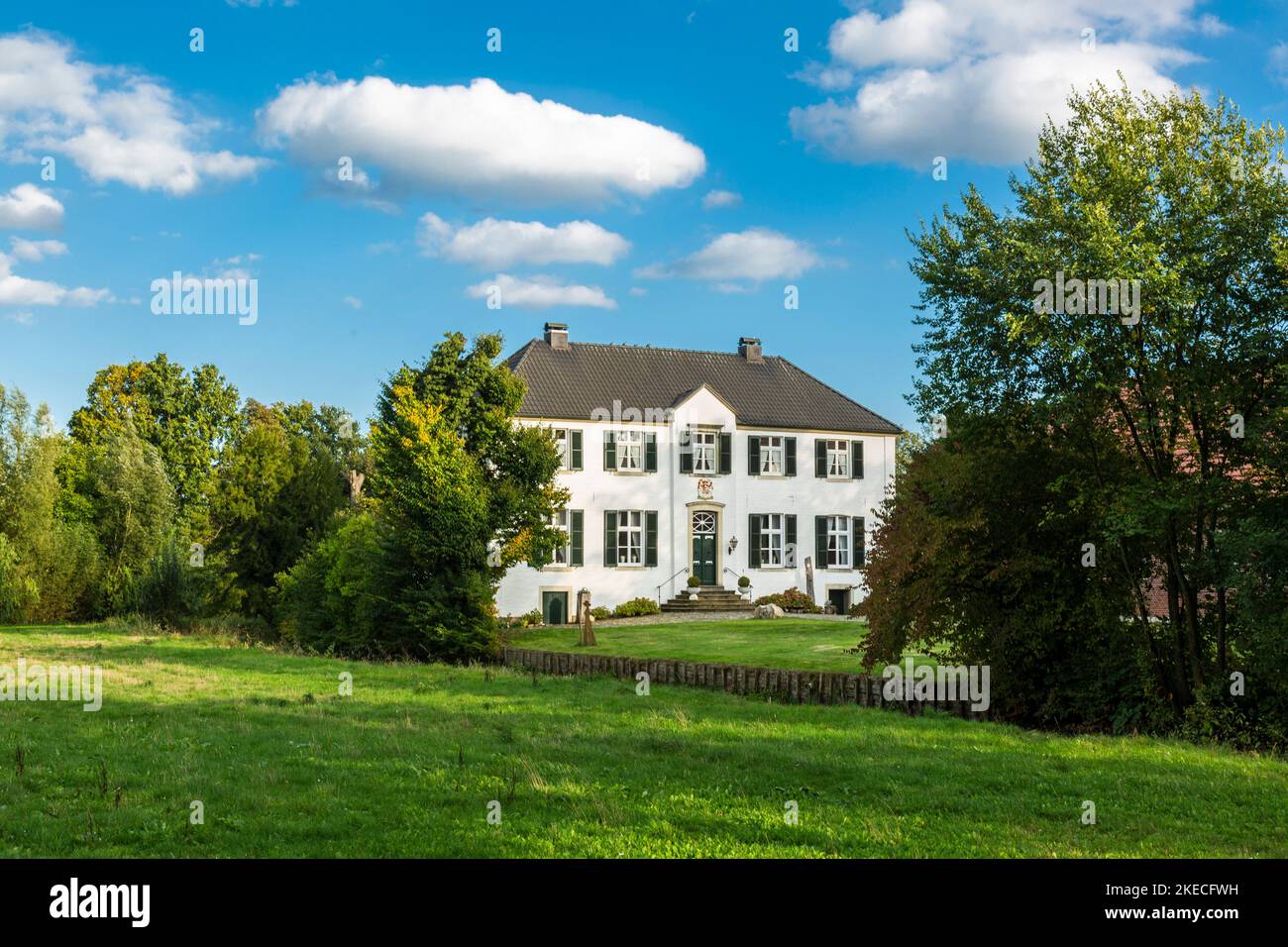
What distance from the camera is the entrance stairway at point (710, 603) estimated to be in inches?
1667

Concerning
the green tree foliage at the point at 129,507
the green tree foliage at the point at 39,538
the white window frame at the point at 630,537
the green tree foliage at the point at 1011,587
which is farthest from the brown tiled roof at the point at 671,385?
the green tree foliage at the point at 1011,587

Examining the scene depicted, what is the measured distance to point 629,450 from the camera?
4406cm

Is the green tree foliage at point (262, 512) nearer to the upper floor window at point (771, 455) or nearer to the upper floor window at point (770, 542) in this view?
the upper floor window at point (770, 542)

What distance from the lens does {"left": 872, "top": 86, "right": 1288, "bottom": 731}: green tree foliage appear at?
1479 centimetres

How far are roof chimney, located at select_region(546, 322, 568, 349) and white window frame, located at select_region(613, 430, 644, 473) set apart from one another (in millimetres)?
5076

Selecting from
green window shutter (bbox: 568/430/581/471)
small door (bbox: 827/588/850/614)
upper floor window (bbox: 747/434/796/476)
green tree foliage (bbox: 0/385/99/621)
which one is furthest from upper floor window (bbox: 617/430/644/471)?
green tree foliage (bbox: 0/385/99/621)

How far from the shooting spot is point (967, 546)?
660 inches

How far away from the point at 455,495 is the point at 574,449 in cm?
1290

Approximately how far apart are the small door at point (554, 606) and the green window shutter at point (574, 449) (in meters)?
4.72

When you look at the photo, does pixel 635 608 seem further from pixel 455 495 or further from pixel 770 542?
pixel 455 495

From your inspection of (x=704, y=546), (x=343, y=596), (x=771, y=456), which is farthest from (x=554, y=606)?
(x=343, y=596)

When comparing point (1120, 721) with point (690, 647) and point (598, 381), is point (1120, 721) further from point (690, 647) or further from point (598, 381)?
A: point (598, 381)

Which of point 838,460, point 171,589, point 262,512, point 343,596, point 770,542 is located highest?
point 838,460
